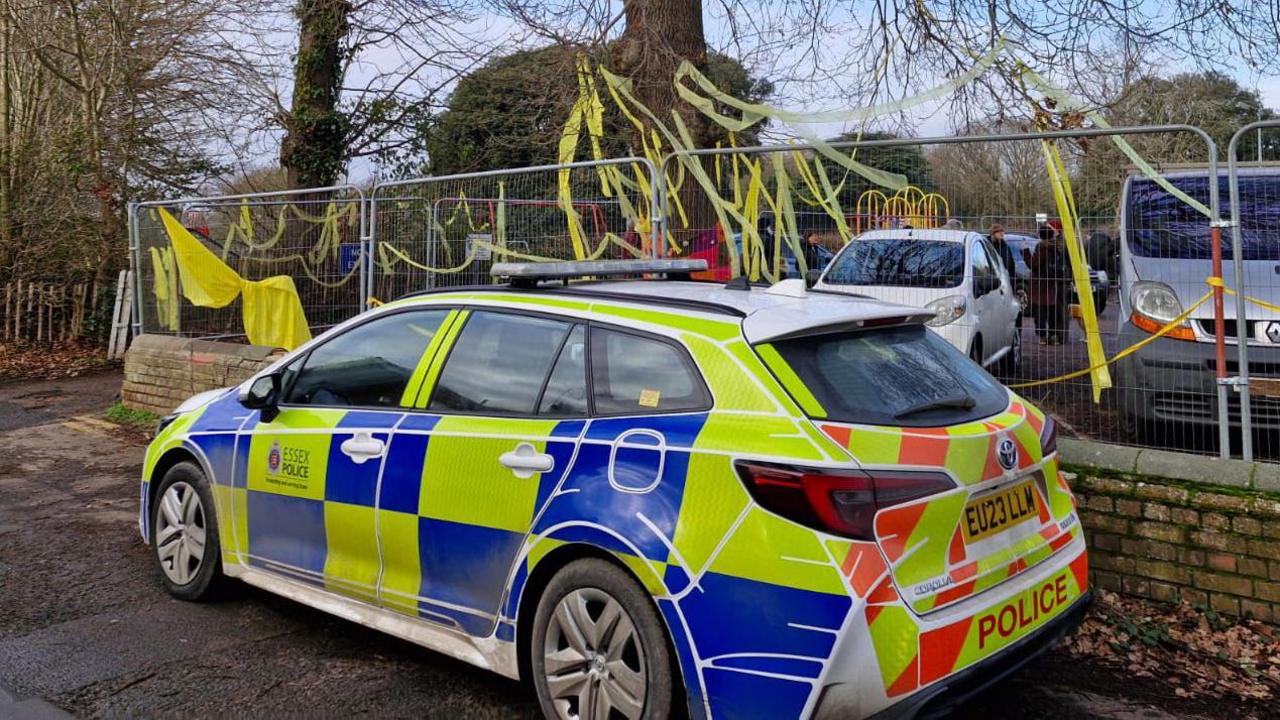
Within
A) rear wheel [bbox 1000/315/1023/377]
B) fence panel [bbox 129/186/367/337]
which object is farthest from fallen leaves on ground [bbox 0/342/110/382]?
rear wheel [bbox 1000/315/1023/377]

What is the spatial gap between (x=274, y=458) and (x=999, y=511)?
118 inches

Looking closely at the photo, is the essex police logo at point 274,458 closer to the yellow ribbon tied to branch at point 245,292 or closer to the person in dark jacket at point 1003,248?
the person in dark jacket at point 1003,248

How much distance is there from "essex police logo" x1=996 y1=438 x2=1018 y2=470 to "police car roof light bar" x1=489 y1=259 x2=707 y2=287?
1.75m

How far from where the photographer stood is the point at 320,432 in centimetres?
441

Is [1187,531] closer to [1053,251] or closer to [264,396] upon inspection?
[1053,251]

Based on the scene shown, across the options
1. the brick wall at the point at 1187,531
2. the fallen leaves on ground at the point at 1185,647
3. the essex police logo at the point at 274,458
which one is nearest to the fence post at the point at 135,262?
the essex police logo at the point at 274,458

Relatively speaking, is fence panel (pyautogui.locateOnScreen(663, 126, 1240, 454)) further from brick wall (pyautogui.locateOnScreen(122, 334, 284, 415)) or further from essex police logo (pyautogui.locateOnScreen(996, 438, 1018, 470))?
brick wall (pyautogui.locateOnScreen(122, 334, 284, 415))

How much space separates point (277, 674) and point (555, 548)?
157cm

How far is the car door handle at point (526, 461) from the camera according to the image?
3.54 meters

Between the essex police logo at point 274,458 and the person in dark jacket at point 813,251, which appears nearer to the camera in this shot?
the essex police logo at point 274,458

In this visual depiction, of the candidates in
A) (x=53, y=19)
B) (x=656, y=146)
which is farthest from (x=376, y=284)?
(x=53, y=19)

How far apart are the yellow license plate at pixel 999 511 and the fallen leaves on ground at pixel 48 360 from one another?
13275 millimetres

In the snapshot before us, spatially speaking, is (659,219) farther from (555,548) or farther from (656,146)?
(555,548)

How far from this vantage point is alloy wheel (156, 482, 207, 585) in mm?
5066
